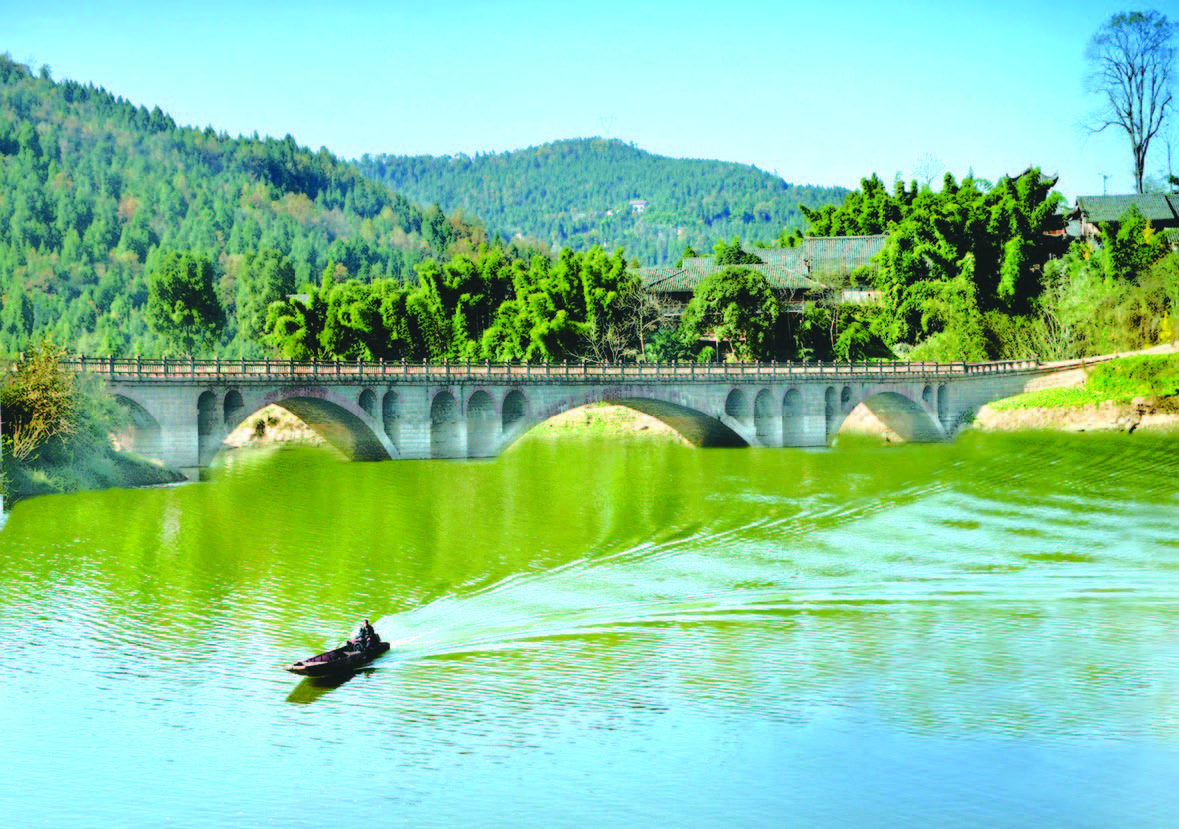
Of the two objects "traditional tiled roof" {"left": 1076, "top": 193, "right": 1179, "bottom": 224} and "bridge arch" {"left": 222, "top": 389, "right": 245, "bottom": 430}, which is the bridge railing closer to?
"bridge arch" {"left": 222, "top": 389, "right": 245, "bottom": 430}

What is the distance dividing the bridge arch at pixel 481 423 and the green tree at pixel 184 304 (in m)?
67.0

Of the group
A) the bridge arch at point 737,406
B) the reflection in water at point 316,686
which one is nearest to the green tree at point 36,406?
the reflection in water at point 316,686

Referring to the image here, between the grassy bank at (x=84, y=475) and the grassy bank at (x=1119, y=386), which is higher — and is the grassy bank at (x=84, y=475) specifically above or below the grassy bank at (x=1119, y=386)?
below

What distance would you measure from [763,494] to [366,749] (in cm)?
4379

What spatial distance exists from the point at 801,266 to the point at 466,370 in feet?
238

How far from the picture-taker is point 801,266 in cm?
14825

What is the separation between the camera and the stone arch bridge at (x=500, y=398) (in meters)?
74.2

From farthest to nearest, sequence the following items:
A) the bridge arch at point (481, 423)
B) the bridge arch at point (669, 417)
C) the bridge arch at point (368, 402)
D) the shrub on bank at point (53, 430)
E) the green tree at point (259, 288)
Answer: the green tree at point (259, 288) < the bridge arch at point (669, 417) < the bridge arch at point (481, 423) < the bridge arch at point (368, 402) < the shrub on bank at point (53, 430)

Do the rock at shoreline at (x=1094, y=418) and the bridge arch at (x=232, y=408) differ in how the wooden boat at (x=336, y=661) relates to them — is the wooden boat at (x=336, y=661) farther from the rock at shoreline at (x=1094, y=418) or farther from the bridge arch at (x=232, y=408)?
the rock at shoreline at (x=1094, y=418)

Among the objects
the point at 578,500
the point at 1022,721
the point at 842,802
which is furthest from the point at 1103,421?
the point at 842,802

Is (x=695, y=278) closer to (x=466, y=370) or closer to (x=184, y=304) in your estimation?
(x=466, y=370)

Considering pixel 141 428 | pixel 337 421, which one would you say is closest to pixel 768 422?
pixel 337 421

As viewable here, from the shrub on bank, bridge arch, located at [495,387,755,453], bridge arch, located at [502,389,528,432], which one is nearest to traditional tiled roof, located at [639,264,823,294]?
bridge arch, located at [495,387,755,453]

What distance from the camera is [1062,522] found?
57.7 m
